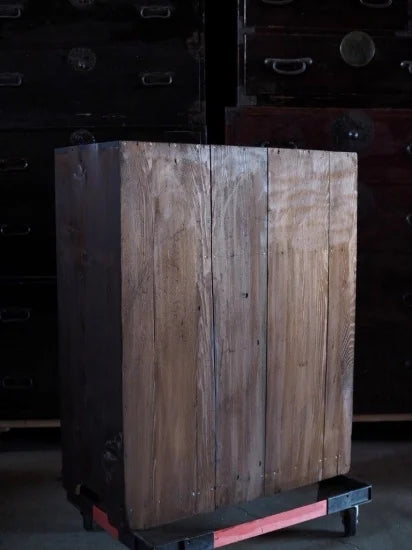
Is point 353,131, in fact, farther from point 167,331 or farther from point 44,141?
point 167,331

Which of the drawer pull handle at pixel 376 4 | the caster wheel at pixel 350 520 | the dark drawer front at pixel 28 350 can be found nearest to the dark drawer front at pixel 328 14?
the drawer pull handle at pixel 376 4

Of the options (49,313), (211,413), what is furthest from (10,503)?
(211,413)

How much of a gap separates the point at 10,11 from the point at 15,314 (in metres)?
0.99

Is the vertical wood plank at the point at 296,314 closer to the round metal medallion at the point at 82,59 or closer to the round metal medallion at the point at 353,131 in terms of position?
the round metal medallion at the point at 353,131

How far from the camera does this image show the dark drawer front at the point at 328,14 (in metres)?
2.48

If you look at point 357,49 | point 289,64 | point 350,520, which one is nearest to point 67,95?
point 289,64

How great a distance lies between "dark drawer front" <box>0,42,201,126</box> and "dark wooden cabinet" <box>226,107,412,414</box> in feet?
0.68

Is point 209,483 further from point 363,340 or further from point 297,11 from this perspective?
point 297,11

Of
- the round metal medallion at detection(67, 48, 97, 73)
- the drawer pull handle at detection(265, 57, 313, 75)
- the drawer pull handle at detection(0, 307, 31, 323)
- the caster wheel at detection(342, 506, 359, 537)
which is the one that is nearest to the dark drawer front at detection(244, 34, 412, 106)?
the drawer pull handle at detection(265, 57, 313, 75)

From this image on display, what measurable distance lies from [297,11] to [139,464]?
159 cm

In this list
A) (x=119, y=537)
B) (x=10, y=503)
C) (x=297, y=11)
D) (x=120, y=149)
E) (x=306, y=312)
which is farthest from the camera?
(x=297, y=11)

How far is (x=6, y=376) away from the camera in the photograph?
8.41ft

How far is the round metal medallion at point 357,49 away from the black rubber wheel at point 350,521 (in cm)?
142

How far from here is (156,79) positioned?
8.14ft
